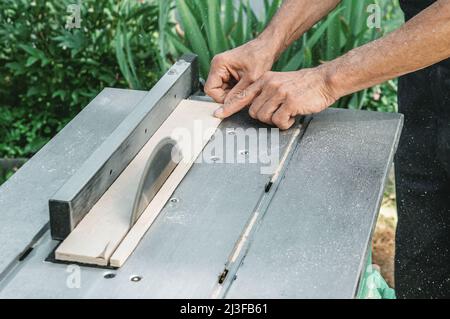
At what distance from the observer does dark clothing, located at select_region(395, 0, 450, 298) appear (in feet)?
8.72

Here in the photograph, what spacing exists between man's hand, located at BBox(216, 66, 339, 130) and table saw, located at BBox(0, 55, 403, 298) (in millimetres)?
40

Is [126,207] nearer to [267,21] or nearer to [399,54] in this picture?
[399,54]

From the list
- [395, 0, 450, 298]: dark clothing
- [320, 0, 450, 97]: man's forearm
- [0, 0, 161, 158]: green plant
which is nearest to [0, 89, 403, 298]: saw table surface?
[320, 0, 450, 97]: man's forearm

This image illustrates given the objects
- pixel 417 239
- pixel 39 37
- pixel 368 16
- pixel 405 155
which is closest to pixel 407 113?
pixel 405 155

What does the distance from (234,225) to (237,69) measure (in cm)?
75

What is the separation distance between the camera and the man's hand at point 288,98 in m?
2.09

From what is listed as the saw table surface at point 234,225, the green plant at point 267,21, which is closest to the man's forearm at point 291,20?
the saw table surface at point 234,225

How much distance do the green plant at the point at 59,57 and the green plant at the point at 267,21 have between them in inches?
13.5

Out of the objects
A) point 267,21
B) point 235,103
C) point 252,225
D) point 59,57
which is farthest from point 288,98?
point 59,57

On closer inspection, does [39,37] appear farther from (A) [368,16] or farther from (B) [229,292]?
(B) [229,292]

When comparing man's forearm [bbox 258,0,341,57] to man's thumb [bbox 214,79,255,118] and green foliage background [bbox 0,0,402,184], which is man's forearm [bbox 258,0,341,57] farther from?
green foliage background [bbox 0,0,402,184]
